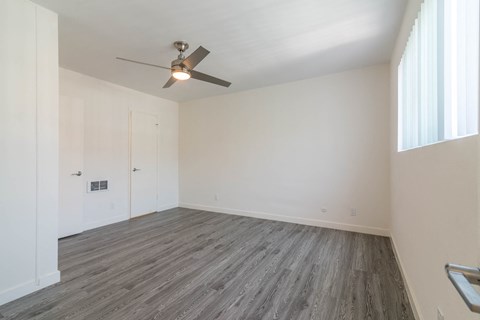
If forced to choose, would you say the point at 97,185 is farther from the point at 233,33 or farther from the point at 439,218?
the point at 439,218

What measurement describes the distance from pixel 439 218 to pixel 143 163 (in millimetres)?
4895

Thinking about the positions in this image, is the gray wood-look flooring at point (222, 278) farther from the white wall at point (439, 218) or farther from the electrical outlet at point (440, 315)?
the electrical outlet at point (440, 315)

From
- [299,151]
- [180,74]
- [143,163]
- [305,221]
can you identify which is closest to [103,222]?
[143,163]

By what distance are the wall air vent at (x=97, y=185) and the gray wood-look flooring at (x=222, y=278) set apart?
771mm

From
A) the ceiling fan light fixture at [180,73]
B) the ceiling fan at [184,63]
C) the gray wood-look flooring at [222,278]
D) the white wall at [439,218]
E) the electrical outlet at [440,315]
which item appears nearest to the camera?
the white wall at [439,218]

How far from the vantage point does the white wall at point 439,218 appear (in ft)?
2.85

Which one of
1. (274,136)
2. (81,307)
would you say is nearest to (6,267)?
(81,307)

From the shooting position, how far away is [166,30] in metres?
2.47

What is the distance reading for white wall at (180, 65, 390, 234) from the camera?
355 centimetres

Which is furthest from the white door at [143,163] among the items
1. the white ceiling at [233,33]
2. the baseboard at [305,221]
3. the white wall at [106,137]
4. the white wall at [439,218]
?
the white wall at [439,218]

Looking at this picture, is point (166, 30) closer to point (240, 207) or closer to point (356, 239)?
point (240, 207)

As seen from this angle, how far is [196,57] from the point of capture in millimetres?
2422

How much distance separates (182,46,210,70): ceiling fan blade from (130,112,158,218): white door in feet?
8.64

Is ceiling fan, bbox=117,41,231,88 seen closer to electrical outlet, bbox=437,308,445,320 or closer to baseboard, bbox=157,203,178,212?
electrical outlet, bbox=437,308,445,320
